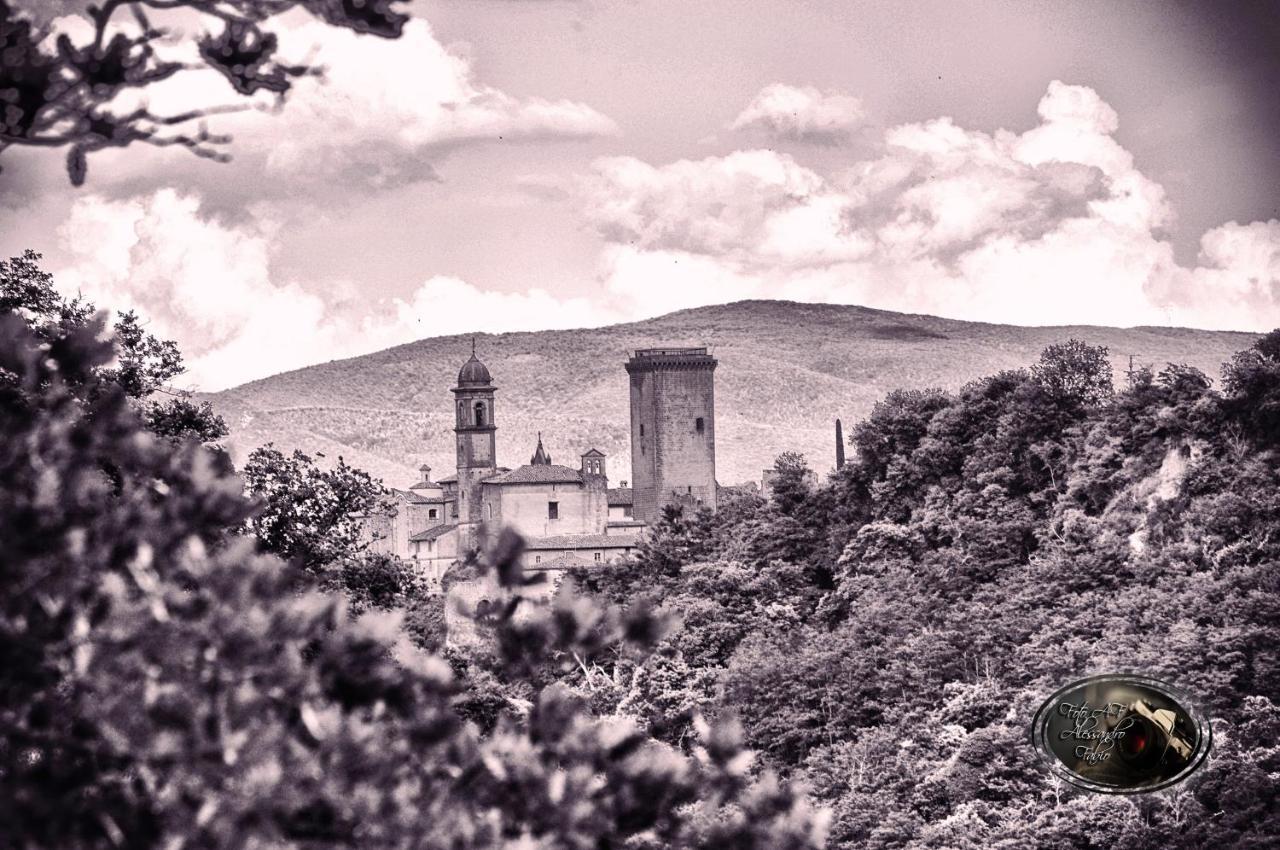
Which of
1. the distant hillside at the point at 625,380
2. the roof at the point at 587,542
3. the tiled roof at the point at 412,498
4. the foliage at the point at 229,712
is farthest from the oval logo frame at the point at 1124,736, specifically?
the distant hillside at the point at 625,380

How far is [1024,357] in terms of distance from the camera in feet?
433

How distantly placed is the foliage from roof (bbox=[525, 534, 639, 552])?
56059 millimetres

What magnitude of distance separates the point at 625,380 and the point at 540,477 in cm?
7250

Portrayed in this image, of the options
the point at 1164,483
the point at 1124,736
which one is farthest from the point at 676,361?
the point at 1124,736

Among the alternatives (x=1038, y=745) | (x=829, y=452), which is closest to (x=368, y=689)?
(x=1038, y=745)

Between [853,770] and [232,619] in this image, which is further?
[853,770]

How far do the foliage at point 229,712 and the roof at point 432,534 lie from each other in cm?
6533

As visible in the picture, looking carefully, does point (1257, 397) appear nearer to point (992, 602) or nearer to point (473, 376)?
point (992, 602)

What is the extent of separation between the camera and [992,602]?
29469mm

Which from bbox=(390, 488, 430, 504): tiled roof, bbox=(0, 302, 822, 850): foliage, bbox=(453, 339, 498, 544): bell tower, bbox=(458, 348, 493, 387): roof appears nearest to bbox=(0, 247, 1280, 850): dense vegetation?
bbox=(0, 302, 822, 850): foliage

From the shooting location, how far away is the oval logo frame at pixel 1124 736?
18703mm

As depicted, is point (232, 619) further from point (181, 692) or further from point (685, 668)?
point (685, 668)

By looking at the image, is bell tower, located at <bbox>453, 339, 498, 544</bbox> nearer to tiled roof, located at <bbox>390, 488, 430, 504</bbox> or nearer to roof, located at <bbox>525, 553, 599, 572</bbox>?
tiled roof, located at <bbox>390, 488, 430, 504</bbox>

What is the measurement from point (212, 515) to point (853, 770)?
2158cm
